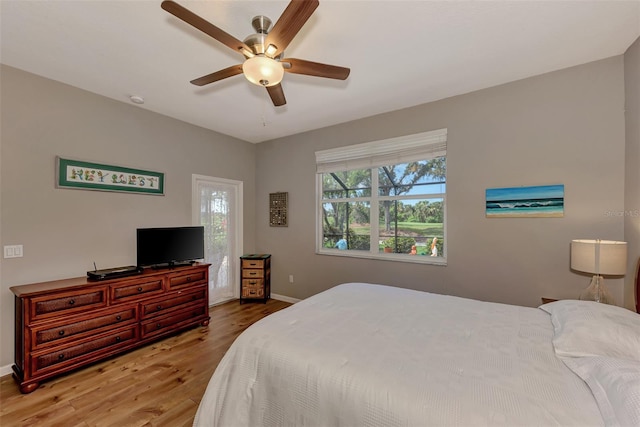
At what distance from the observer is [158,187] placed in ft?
11.2

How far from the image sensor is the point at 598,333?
50.7 inches

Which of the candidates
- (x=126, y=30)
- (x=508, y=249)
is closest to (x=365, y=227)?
(x=508, y=249)

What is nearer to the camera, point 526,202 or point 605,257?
point 605,257

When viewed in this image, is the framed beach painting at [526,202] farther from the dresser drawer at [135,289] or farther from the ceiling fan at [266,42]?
the dresser drawer at [135,289]

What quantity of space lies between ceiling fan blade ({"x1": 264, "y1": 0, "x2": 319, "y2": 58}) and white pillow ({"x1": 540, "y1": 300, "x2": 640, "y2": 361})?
6.71ft

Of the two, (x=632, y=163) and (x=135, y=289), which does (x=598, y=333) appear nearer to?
(x=632, y=163)

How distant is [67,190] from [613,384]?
4082 mm

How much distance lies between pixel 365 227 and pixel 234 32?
2651 mm

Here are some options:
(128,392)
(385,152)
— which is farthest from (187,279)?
(385,152)

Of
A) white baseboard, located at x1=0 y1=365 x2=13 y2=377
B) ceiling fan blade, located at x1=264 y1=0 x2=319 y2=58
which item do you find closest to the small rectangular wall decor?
ceiling fan blade, located at x1=264 y1=0 x2=319 y2=58

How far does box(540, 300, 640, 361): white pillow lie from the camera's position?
3.98ft

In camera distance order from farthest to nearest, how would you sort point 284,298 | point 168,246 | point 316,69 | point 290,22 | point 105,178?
point 284,298 → point 168,246 → point 105,178 → point 316,69 → point 290,22

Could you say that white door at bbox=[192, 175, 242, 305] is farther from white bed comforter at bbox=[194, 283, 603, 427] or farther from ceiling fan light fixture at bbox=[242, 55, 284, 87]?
white bed comforter at bbox=[194, 283, 603, 427]

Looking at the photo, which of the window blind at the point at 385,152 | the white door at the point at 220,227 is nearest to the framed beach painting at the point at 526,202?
the window blind at the point at 385,152
